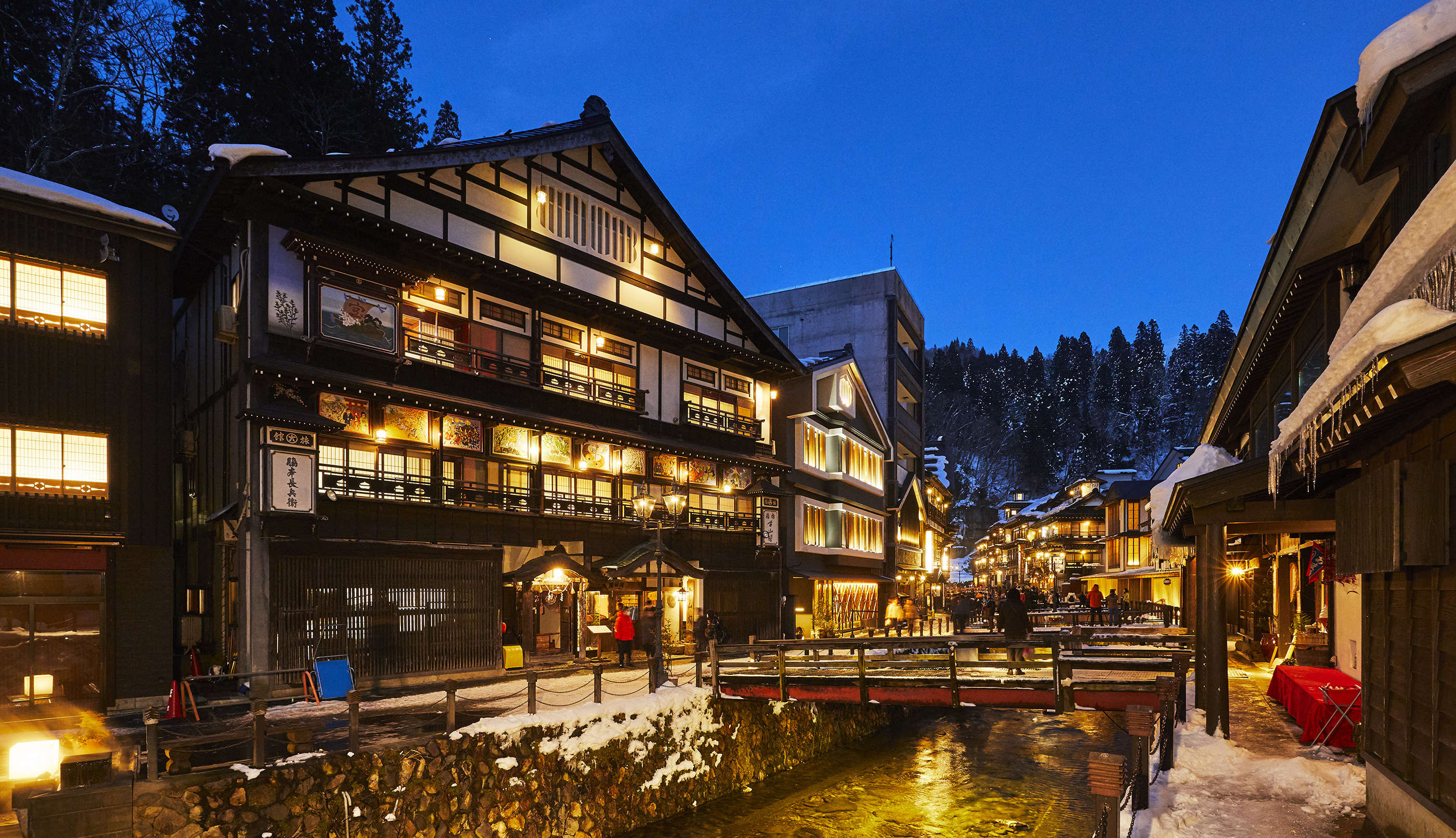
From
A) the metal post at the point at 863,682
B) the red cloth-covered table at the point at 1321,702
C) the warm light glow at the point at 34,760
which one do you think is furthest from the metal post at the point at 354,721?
the red cloth-covered table at the point at 1321,702

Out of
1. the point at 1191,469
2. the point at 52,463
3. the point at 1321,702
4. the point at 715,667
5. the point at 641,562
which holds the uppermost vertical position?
the point at 52,463

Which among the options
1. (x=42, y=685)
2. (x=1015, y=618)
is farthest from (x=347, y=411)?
(x=1015, y=618)

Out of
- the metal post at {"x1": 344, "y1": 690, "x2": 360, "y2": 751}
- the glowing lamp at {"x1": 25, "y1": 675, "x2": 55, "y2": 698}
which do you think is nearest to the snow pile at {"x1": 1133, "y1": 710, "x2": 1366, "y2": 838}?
the metal post at {"x1": 344, "y1": 690, "x2": 360, "y2": 751}

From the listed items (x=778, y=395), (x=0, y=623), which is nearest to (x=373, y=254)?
(x=0, y=623)

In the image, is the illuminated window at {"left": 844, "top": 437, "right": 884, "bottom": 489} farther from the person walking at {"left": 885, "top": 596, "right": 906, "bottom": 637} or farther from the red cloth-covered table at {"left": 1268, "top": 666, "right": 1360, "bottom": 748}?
the red cloth-covered table at {"left": 1268, "top": 666, "right": 1360, "bottom": 748}

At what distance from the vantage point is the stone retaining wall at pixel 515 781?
1195 cm

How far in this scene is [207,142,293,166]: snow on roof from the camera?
18891 mm

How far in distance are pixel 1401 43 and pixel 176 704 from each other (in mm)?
20396

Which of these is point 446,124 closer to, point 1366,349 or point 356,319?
point 356,319

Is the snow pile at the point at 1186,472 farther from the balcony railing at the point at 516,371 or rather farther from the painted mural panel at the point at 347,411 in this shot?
the painted mural panel at the point at 347,411

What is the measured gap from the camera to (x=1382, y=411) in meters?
7.30

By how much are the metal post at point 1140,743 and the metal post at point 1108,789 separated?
8.74ft

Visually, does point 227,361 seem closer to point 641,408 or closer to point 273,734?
point 273,734

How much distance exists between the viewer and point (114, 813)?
10961 millimetres
